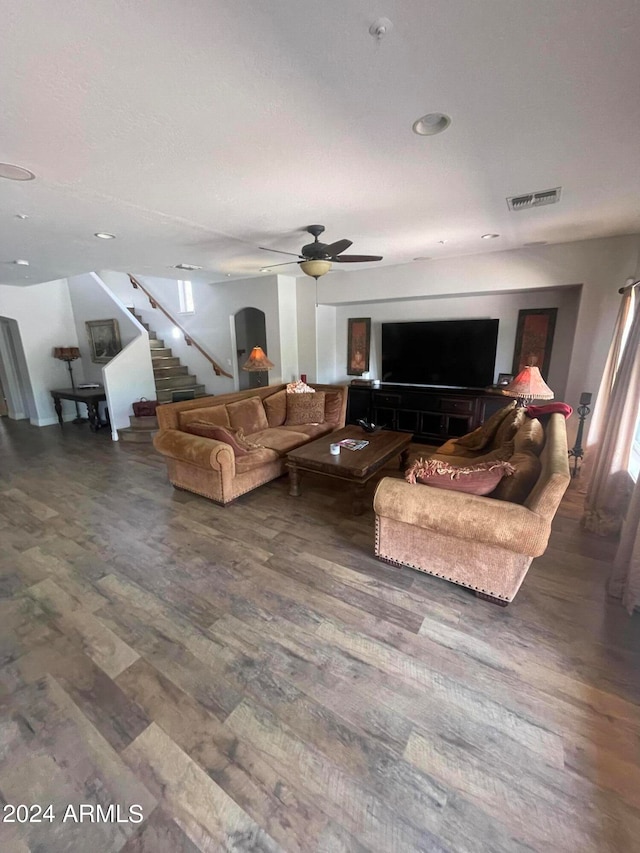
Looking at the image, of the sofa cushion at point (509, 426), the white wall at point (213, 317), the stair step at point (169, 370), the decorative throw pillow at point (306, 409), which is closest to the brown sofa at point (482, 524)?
the sofa cushion at point (509, 426)

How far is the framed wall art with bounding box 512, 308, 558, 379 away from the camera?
454cm

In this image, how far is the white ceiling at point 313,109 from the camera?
1.11 metres

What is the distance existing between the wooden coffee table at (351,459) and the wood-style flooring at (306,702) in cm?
55

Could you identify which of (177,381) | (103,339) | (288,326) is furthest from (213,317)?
(103,339)

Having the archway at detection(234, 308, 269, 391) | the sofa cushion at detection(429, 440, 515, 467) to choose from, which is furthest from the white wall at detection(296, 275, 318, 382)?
the sofa cushion at detection(429, 440, 515, 467)

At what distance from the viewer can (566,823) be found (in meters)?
1.16

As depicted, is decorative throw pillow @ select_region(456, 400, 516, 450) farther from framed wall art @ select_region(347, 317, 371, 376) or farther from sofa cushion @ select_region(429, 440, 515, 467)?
framed wall art @ select_region(347, 317, 371, 376)

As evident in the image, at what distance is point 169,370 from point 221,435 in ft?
15.3

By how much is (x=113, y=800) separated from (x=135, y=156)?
9.69 ft

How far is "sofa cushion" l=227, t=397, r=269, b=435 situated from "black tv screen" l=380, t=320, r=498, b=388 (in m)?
2.33

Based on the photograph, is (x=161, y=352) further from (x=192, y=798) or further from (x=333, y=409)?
(x=192, y=798)

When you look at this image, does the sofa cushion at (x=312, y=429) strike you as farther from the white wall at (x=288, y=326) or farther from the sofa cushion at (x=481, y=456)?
the white wall at (x=288, y=326)

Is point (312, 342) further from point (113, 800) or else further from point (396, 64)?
point (113, 800)

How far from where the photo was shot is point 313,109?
5.05 feet
